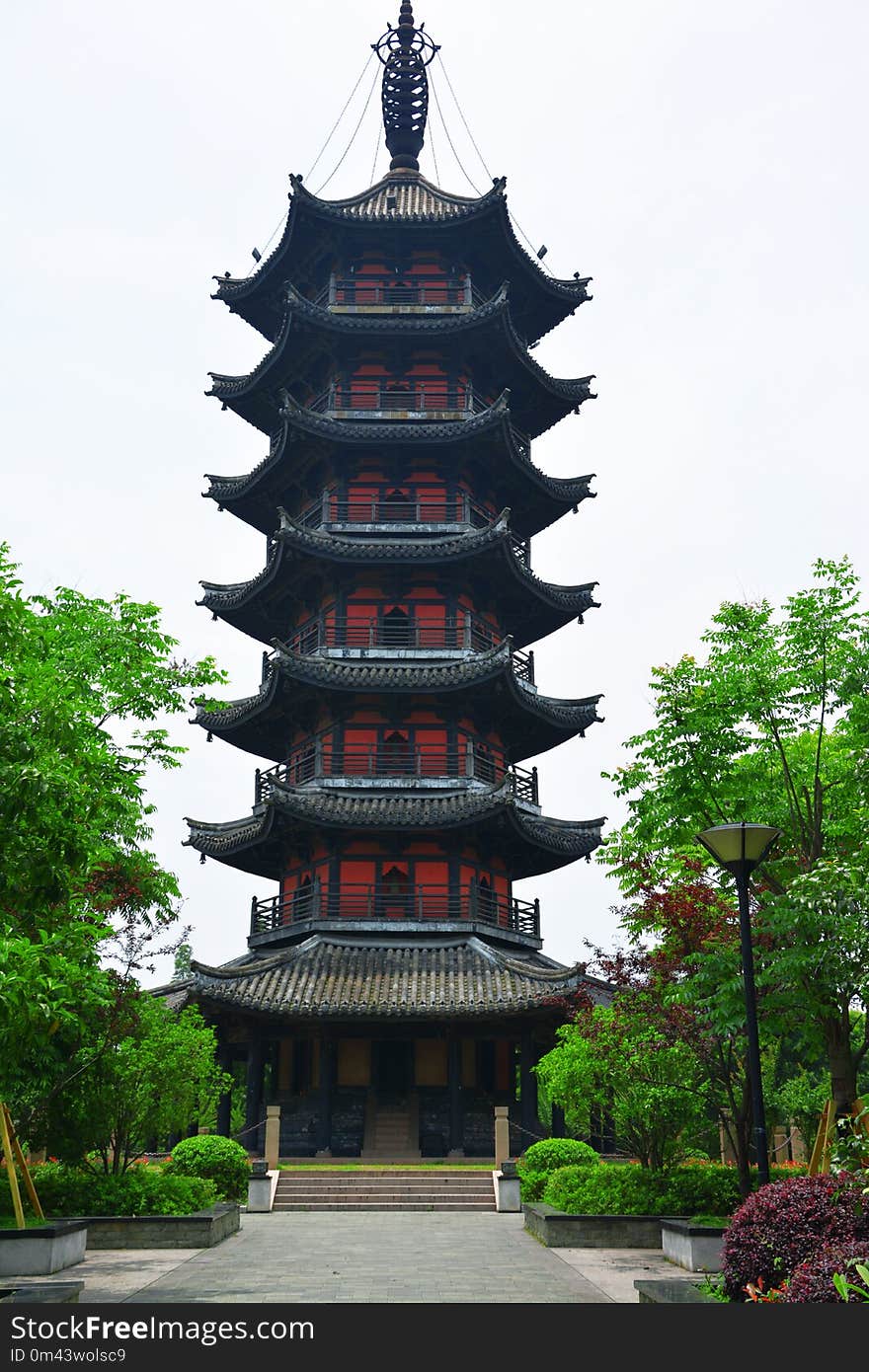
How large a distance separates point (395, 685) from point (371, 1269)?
1827 centimetres

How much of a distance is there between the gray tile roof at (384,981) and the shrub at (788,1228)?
47.1 ft

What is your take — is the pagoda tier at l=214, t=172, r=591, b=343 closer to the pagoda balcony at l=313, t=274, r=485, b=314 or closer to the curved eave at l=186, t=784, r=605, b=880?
the pagoda balcony at l=313, t=274, r=485, b=314

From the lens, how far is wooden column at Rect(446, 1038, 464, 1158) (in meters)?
27.5

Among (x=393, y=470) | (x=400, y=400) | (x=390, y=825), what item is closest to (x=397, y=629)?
(x=393, y=470)

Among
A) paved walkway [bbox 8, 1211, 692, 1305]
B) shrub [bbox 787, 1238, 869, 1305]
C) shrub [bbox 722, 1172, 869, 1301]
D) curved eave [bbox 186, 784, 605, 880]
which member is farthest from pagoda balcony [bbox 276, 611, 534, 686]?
shrub [bbox 787, 1238, 869, 1305]

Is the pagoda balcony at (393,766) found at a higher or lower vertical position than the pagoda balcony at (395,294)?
lower

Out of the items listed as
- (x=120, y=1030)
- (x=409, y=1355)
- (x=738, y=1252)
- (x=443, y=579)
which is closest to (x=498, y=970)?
(x=443, y=579)

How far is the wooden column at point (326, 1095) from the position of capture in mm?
27406

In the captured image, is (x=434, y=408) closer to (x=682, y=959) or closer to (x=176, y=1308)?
(x=682, y=959)

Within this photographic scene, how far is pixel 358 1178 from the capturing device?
24.8 m

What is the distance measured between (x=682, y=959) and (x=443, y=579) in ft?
65.0

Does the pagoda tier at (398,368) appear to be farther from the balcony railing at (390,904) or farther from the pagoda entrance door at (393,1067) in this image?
the pagoda entrance door at (393,1067)

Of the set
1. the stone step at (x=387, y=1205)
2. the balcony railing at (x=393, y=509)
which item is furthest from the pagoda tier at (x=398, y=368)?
the stone step at (x=387, y=1205)

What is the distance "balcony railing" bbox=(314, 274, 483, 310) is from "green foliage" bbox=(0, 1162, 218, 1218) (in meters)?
26.5
